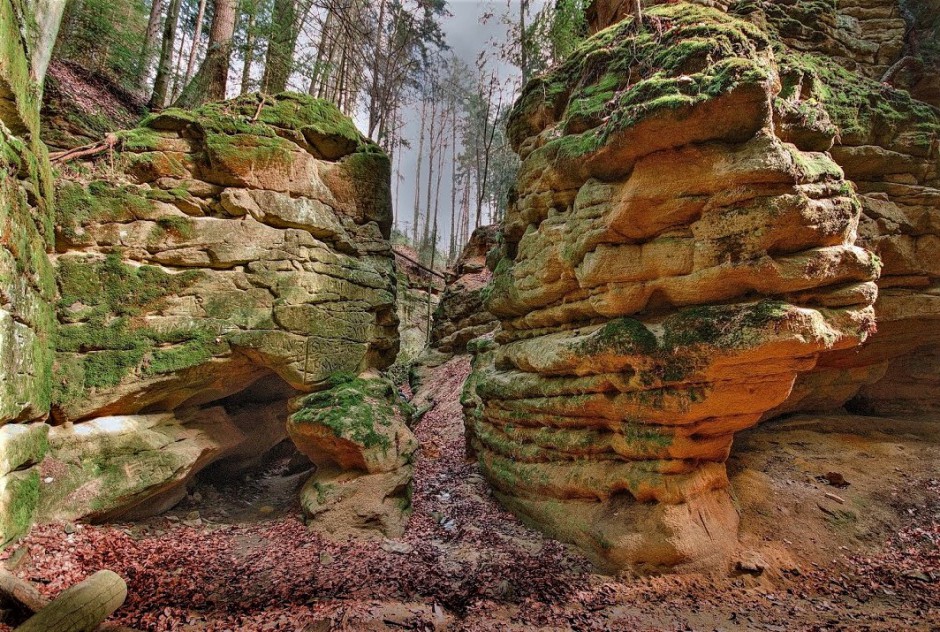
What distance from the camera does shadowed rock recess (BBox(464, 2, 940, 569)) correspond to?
4637mm

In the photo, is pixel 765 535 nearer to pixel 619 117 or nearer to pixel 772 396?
pixel 772 396

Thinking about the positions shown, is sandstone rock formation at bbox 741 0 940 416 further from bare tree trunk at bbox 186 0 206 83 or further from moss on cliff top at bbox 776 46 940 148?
bare tree trunk at bbox 186 0 206 83

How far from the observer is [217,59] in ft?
29.6

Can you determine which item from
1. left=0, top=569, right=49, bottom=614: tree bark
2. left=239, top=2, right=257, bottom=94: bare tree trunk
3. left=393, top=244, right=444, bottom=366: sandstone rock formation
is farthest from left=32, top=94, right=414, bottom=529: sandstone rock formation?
left=393, top=244, right=444, bottom=366: sandstone rock formation

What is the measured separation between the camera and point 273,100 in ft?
24.1

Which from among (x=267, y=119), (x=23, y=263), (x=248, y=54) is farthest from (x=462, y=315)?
(x=23, y=263)

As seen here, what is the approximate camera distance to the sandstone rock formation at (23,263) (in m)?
3.92

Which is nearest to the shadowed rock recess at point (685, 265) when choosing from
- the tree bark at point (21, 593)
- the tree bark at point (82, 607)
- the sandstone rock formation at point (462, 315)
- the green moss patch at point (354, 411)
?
the green moss patch at point (354, 411)

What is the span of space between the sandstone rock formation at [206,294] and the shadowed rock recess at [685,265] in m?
3.20

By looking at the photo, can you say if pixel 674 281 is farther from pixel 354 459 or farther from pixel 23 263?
pixel 23 263

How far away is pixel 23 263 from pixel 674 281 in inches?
317

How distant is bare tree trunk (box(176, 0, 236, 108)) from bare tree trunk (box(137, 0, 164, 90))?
297 inches

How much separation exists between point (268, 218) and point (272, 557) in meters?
5.57

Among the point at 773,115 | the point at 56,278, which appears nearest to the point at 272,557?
the point at 56,278
